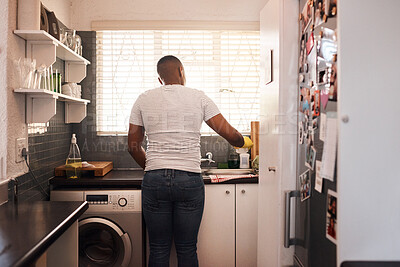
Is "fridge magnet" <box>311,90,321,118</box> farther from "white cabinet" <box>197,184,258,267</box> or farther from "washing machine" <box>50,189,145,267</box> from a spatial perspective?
"washing machine" <box>50,189,145,267</box>

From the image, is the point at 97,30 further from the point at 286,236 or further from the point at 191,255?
the point at 286,236

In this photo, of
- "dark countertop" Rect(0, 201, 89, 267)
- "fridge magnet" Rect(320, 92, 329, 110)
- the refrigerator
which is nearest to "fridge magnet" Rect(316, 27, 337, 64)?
the refrigerator

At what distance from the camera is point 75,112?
284cm

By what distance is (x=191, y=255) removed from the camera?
2.22 m

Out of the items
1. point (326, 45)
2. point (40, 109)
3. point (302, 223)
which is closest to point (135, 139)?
point (40, 109)

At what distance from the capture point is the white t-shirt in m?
1.99

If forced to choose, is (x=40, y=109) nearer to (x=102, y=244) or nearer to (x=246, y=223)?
(x=102, y=244)

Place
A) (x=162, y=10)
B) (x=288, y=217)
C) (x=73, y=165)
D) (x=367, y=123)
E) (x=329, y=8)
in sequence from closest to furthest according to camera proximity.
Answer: (x=367, y=123) → (x=329, y=8) → (x=288, y=217) → (x=73, y=165) → (x=162, y=10)

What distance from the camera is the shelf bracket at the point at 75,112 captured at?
2.83 meters

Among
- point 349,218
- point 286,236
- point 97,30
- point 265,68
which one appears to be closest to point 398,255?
point 349,218

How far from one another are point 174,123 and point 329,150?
98cm

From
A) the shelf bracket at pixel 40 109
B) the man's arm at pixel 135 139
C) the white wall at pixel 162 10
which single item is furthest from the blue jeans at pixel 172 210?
the white wall at pixel 162 10

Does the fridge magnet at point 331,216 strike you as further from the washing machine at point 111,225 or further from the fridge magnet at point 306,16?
the washing machine at point 111,225

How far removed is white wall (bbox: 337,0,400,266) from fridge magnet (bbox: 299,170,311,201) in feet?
1.22
